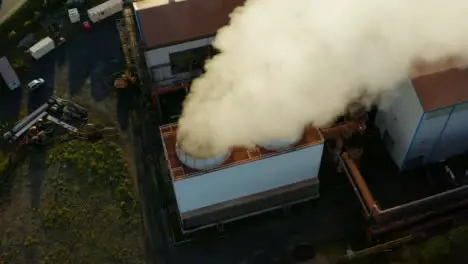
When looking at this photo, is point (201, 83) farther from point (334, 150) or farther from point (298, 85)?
point (334, 150)

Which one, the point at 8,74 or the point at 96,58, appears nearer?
the point at 8,74

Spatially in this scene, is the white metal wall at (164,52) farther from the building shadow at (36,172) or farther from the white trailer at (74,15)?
the white trailer at (74,15)

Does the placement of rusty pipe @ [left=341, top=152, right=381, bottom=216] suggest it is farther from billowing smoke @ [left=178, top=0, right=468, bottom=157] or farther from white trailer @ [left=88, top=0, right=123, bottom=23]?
white trailer @ [left=88, top=0, right=123, bottom=23]

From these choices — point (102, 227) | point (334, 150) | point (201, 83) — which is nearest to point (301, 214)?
point (334, 150)

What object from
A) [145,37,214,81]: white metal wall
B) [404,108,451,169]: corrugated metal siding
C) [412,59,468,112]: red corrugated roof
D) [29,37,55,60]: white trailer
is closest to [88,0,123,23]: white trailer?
[29,37,55,60]: white trailer

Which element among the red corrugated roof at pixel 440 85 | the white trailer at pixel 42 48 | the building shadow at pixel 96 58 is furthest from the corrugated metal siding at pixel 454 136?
the white trailer at pixel 42 48

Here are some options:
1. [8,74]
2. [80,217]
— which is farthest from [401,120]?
[8,74]

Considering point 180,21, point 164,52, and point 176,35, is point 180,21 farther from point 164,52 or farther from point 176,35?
point 164,52
